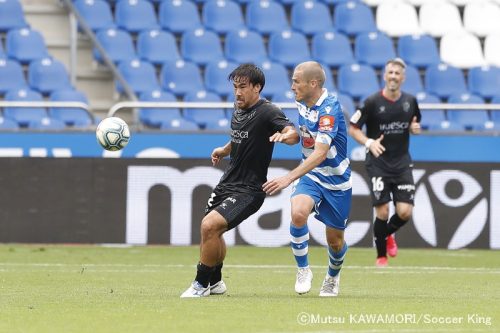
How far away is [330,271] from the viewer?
396 inches

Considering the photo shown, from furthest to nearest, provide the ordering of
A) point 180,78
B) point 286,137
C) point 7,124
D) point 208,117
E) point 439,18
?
point 439,18, point 180,78, point 208,117, point 7,124, point 286,137

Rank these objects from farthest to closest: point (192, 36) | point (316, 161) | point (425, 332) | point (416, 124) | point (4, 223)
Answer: point (192, 36)
point (4, 223)
point (416, 124)
point (316, 161)
point (425, 332)

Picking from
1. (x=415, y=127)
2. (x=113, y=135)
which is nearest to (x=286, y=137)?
(x=113, y=135)

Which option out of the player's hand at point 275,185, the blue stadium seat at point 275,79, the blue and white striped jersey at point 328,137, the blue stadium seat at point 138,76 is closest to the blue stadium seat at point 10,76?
the blue stadium seat at point 138,76

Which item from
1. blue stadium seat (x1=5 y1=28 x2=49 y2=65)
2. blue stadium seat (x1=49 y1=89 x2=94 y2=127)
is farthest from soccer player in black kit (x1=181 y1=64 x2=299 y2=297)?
blue stadium seat (x1=5 y1=28 x2=49 y2=65)

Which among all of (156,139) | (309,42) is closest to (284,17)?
(309,42)

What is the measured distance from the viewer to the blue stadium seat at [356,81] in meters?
21.1

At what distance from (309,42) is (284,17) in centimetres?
67

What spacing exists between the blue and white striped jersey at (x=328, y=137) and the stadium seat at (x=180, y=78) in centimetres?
1033

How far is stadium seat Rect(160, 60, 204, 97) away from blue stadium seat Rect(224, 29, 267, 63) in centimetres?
97

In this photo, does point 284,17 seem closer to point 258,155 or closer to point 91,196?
point 91,196

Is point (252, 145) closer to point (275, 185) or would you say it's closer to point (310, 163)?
point (310, 163)

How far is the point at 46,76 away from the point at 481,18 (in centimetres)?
910

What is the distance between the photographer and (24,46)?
65.4 ft
